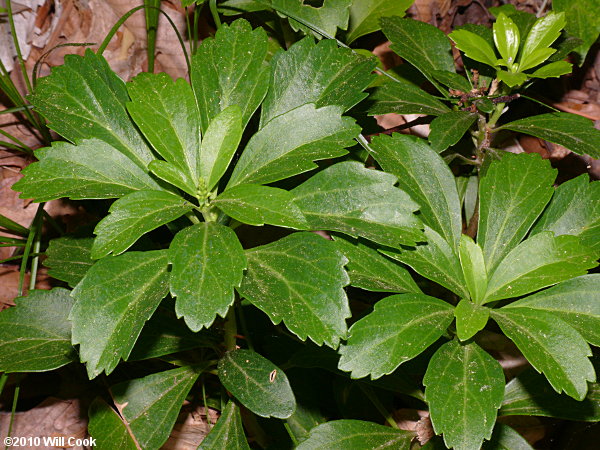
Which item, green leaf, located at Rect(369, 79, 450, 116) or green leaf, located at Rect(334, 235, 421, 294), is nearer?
green leaf, located at Rect(334, 235, 421, 294)

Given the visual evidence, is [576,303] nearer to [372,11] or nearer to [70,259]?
[70,259]

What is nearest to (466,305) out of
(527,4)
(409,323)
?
(409,323)

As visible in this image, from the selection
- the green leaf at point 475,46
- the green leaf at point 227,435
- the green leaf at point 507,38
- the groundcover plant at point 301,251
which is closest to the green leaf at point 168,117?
the groundcover plant at point 301,251

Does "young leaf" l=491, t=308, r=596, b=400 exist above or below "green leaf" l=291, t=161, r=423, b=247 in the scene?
below

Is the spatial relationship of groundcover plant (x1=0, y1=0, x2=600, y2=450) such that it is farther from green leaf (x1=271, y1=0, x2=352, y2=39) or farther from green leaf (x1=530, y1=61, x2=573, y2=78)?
green leaf (x1=271, y1=0, x2=352, y2=39)

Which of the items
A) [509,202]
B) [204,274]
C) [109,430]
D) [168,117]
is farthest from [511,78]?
[109,430]

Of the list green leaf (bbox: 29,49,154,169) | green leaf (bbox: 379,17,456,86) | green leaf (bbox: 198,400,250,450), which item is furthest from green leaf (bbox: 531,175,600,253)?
green leaf (bbox: 29,49,154,169)
